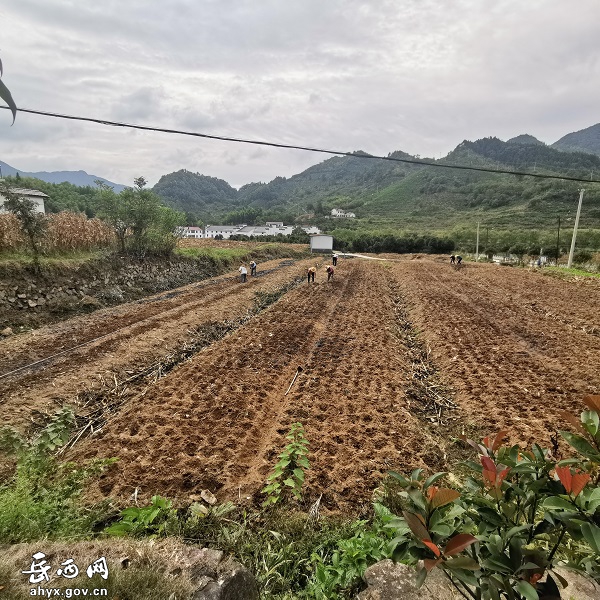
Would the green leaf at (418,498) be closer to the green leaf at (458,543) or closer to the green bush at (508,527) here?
the green bush at (508,527)

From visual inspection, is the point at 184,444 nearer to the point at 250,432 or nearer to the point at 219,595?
the point at 250,432

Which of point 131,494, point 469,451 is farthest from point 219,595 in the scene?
point 469,451

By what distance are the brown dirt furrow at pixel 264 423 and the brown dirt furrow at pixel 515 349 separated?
1.49 meters

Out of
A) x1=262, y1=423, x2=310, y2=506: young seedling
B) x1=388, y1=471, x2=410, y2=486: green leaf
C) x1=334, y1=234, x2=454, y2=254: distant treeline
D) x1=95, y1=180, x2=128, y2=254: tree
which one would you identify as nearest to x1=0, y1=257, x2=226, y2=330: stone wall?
x1=95, y1=180, x2=128, y2=254: tree

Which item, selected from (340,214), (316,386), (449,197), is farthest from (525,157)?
(316,386)

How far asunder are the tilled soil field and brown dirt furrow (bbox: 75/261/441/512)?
0.03 m

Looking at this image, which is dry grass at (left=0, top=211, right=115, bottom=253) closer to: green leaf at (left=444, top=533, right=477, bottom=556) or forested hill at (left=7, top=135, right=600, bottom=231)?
forested hill at (left=7, top=135, right=600, bottom=231)

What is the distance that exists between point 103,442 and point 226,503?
2646 millimetres

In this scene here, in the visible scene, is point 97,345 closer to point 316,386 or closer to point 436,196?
point 316,386

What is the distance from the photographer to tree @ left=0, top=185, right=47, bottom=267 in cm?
1211

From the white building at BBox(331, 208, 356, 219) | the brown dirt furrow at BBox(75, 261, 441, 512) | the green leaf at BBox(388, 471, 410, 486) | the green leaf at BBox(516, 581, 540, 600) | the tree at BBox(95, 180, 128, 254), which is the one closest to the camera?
the green leaf at BBox(516, 581, 540, 600)

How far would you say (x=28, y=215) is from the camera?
1272 centimetres

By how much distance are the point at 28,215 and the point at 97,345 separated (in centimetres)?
666

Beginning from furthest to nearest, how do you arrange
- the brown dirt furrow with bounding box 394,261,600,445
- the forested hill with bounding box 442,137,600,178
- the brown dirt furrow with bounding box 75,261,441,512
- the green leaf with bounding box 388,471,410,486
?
the forested hill with bounding box 442,137,600,178, the brown dirt furrow with bounding box 394,261,600,445, the brown dirt furrow with bounding box 75,261,441,512, the green leaf with bounding box 388,471,410,486
